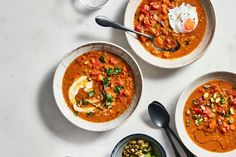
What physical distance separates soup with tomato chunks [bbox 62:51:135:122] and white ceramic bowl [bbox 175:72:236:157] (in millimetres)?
404

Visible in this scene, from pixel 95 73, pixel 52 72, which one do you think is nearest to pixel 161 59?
pixel 95 73

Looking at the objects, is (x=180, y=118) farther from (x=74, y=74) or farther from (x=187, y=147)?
(x=74, y=74)

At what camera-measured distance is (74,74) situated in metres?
3.76

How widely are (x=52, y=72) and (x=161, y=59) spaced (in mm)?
886

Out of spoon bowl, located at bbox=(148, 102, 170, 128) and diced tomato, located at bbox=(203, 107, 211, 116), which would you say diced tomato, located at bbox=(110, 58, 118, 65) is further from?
diced tomato, located at bbox=(203, 107, 211, 116)

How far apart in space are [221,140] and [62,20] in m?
1.59

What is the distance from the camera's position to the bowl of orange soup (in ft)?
12.3

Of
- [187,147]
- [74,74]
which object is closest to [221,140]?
[187,147]

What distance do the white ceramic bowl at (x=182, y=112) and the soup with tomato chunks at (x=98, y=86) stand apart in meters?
0.40

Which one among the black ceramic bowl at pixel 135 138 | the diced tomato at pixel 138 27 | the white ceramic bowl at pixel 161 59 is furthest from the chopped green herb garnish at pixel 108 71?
the black ceramic bowl at pixel 135 138

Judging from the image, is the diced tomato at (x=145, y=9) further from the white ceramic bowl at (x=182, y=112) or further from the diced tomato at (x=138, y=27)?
the white ceramic bowl at (x=182, y=112)

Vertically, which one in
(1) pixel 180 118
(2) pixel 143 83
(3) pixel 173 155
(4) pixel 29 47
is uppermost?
(4) pixel 29 47

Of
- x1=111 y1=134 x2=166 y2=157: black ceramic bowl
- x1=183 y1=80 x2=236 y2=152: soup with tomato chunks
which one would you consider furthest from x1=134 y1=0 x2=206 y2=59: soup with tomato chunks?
x1=111 y1=134 x2=166 y2=157: black ceramic bowl

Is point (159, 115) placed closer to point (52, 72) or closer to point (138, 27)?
point (138, 27)
